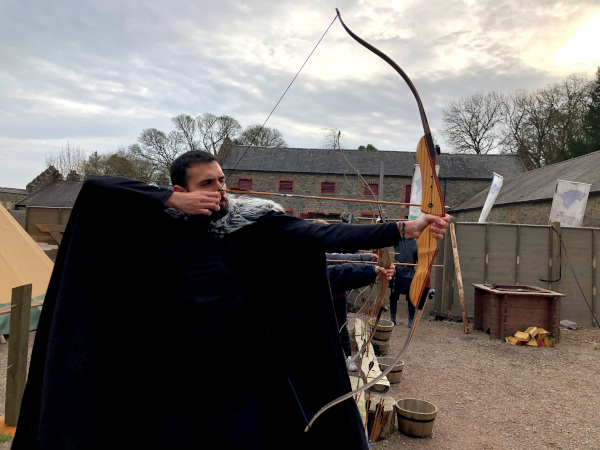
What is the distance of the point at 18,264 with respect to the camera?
6.27 m

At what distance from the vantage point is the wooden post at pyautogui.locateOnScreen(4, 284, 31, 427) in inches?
129

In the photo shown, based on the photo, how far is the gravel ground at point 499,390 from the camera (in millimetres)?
3629

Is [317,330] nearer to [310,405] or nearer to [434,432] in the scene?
[310,405]

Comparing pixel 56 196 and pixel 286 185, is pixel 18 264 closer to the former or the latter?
pixel 286 185

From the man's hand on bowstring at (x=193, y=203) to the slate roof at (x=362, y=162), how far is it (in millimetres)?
23710

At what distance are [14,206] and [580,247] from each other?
103ft

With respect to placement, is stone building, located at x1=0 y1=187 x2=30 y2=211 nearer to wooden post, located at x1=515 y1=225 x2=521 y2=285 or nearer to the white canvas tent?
the white canvas tent

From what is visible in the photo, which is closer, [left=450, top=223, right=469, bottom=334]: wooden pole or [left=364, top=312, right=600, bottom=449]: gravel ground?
[left=364, top=312, right=600, bottom=449]: gravel ground

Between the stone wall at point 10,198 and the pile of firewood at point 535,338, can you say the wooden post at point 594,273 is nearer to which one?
the pile of firewood at point 535,338

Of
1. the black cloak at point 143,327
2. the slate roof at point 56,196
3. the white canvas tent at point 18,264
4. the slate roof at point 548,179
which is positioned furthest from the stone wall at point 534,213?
the slate roof at point 56,196

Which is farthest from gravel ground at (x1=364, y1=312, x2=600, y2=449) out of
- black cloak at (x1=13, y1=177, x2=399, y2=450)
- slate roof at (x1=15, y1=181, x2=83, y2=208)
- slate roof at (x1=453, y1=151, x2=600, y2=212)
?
slate roof at (x1=15, y1=181, x2=83, y2=208)

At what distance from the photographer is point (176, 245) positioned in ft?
5.36

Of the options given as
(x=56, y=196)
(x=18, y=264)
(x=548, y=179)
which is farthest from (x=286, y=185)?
(x=18, y=264)

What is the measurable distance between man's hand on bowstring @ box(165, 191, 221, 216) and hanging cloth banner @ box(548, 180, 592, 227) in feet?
33.5
